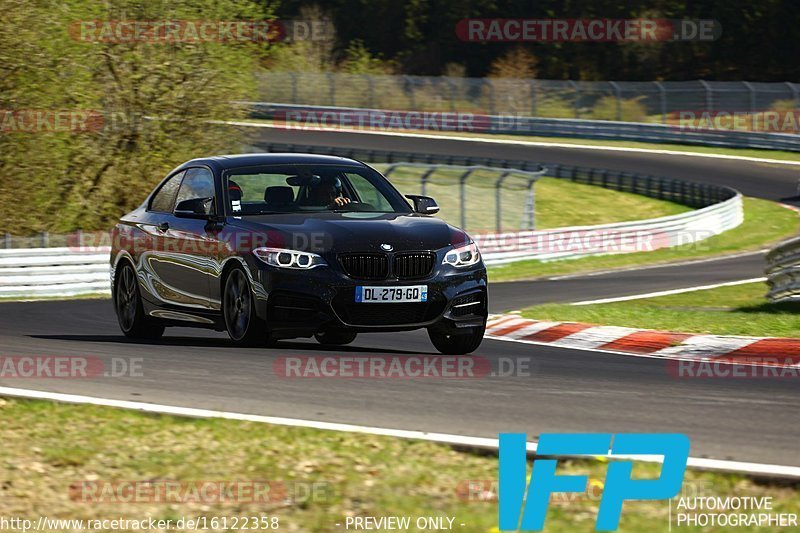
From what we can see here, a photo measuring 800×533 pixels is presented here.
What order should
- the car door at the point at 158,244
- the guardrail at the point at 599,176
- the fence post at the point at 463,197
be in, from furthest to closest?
1. the guardrail at the point at 599,176
2. the fence post at the point at 463,197
3. the car door at the point at 158,244

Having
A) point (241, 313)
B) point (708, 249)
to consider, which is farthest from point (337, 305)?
point (708, 249)

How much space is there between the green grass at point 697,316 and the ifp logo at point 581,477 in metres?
5.73

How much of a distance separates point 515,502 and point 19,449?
108 inches

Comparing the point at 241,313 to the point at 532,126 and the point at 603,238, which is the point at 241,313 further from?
the point at 532,126

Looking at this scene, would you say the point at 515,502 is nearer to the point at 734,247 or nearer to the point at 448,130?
the point at 734,247

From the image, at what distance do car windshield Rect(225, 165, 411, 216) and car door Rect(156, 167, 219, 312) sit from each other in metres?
0.28

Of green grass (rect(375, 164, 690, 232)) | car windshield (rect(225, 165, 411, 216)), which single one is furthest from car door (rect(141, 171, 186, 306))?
green grass (rect(375, 164, 690, 232))

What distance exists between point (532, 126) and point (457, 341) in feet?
145

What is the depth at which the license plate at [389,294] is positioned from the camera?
984 cm

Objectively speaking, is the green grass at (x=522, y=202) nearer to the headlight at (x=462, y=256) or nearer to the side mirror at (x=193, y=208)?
the side mirror at (x=193, y=208)

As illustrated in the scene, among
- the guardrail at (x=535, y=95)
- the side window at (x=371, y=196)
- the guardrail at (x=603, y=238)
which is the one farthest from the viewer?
the guardrail at (x=535, y=95)

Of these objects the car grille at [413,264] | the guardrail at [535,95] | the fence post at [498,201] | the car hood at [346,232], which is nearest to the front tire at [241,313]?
the car hood at [346,232]

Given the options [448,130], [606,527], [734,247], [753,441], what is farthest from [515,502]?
[448,130]

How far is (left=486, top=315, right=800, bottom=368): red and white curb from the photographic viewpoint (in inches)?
416
